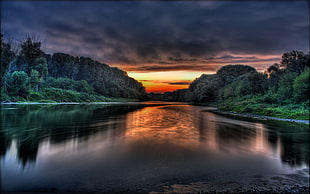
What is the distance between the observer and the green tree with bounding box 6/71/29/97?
65625mm

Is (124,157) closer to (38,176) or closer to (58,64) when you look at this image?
(38,176)

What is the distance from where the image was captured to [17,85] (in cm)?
6588

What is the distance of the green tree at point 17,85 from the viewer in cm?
6562

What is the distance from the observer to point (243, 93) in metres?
99.8

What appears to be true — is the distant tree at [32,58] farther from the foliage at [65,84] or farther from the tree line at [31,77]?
the foliage at [65,84]

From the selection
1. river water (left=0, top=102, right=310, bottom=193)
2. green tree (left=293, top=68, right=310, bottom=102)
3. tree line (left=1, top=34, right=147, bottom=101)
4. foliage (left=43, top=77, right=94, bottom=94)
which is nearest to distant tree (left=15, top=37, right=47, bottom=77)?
tree line (left=1, top=34, right=147, bottom=101)

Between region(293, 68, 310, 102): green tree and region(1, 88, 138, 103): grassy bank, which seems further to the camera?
region(1, 88, 138, 103): grassy bank

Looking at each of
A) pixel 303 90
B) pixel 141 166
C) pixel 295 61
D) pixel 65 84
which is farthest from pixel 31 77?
pixel 295 61

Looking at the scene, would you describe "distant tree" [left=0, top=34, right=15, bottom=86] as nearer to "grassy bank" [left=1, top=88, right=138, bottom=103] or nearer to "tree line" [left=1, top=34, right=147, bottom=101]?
"tree line" [left=1, top=34, right=147, bottom=101]

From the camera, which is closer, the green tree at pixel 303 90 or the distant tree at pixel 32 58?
the green tree at pixel 303 90

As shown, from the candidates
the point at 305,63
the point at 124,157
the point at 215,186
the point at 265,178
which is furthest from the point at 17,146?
the point at 305,63

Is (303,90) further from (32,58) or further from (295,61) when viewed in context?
(32,58)

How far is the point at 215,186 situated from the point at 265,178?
2.83m

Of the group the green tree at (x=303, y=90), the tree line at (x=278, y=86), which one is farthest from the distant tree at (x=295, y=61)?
the green tree at (x=303, y=90)
